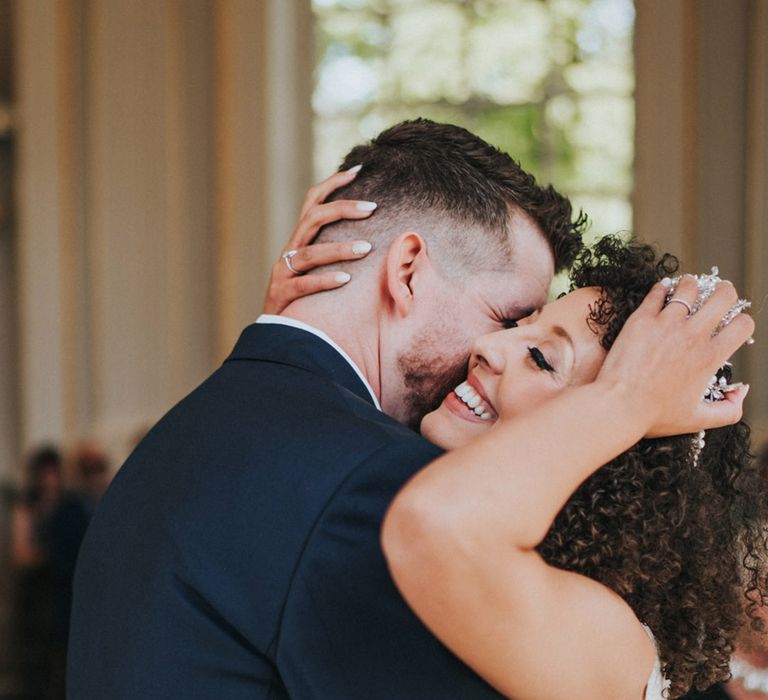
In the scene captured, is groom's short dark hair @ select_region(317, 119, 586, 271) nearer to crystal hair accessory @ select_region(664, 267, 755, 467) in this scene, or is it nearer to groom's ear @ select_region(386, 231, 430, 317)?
groom's ear @ select_region(386, 231, 430, 317)

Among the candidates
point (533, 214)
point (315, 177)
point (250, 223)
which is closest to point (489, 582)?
point (533, 214)

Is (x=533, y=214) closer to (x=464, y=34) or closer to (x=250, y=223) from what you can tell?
(x=250, y=223)

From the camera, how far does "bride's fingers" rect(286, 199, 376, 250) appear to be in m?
1.70

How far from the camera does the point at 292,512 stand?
124 centimetres

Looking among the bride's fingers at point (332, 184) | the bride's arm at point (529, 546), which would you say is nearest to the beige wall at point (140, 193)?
the bride's fingers at point (332, 184)

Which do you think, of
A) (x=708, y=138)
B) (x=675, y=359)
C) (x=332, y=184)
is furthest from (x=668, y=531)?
(x=708, y=138)

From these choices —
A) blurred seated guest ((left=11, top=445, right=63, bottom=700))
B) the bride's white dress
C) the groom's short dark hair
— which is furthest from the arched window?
Result: the bride's white dress

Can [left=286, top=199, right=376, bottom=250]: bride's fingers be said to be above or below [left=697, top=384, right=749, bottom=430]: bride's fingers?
above

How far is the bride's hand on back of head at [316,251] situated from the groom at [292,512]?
22 millimetres

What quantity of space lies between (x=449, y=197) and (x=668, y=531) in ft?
1.97

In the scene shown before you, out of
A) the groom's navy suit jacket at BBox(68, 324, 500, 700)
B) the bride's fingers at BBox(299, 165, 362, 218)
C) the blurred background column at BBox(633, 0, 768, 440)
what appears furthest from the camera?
the blurred background column at BBox(633, 0, 768, 440)

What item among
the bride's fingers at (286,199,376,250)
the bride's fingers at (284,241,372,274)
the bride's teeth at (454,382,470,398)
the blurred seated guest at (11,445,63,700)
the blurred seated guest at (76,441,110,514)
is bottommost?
the blurred seated guest at (11,445,63,700)

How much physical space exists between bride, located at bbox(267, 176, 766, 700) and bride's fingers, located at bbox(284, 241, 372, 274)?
1cm

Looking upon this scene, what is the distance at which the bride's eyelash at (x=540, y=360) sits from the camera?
5.03ft
